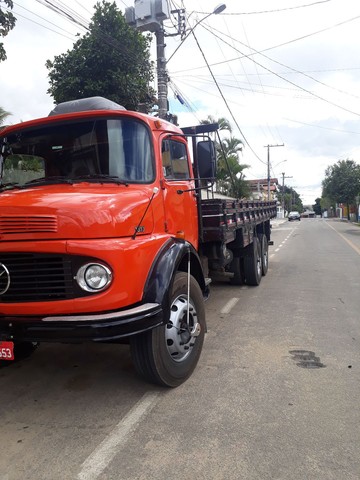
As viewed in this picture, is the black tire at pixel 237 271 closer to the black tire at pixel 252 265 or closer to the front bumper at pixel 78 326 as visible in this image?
the black tire at pixel 252 265

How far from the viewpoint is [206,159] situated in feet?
15.6

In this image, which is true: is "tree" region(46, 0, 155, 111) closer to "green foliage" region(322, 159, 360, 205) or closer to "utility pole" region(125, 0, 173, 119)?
"utility pole" region(125, 0, 173, 119)

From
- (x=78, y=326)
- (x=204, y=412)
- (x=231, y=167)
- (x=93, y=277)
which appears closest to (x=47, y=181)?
(x=93, y=277)

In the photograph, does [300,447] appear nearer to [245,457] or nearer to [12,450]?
[245,457]

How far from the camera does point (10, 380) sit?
4242 millimetres

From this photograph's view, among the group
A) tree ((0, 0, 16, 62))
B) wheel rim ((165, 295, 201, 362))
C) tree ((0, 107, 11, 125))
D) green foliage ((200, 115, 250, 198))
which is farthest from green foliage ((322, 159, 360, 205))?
wheel rim ((165, 295, 201, 362))

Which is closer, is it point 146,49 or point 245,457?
point 245,457

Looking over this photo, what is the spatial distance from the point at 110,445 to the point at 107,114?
282cm

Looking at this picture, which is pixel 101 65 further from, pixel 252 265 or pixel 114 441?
pixel 114 441

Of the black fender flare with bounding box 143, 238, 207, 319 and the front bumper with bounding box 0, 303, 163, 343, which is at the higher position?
the black fender flare with bounding box 143, 238, 207, 319

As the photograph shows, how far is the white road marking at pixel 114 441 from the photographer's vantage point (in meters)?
2.71

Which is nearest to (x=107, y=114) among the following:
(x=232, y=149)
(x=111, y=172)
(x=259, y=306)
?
(x=111, y=172)

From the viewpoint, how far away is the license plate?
3252 mm

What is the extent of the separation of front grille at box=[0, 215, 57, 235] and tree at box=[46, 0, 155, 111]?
411 inches
